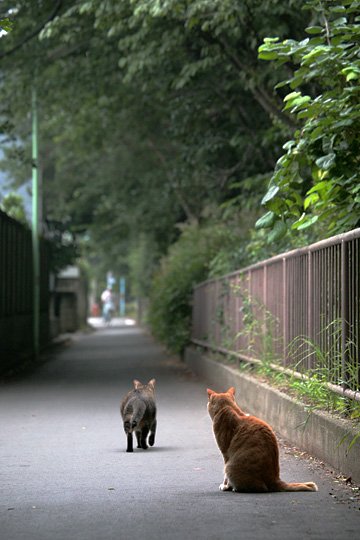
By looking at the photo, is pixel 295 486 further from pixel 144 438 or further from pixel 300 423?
pixel 144 438

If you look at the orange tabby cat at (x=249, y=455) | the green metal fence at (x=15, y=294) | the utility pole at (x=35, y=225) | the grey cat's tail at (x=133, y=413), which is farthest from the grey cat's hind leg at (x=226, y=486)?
the utility pole at (x=35, y=225)

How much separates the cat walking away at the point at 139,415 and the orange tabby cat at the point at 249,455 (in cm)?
243

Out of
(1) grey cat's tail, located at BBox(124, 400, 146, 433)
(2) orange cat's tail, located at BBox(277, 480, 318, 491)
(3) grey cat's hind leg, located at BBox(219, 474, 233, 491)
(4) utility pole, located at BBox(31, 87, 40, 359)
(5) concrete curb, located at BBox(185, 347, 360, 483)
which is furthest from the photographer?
(4) utility pole, located at BBox(31, 87, 40, 359)

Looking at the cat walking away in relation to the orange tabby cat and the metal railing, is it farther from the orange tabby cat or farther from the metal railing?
the orange tabby cat

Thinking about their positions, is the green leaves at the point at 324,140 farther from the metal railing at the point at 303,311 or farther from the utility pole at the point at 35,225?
the utility pole at the point at 35,225

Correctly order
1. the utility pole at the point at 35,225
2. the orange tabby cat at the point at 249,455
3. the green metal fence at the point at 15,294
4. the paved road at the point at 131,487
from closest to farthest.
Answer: the paved road at the point at 131,487 < the orange tabby cat at the point at 249,455 < the green metal fence at the point at 15,294 < the utility pole at the point at 35,225

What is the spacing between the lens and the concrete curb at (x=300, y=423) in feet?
27.5

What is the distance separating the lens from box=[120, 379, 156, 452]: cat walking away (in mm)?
10289

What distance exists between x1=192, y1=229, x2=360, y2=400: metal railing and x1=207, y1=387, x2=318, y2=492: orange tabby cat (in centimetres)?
122

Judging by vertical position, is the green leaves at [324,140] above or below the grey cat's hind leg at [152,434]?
above

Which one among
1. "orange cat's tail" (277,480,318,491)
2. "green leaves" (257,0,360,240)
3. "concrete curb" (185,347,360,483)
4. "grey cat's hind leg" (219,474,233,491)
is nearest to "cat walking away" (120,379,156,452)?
"concrete curb" (185,347,360,483)

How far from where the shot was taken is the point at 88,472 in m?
9.20

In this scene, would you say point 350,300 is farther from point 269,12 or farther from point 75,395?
point 269,12

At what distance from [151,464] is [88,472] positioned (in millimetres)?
709
